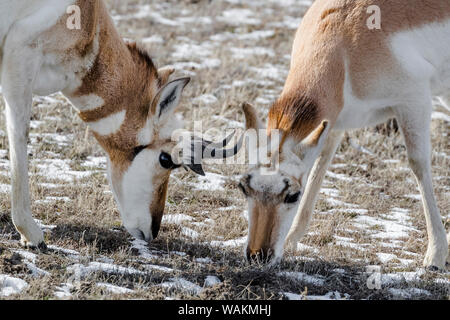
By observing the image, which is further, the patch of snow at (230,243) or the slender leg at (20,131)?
the patch of snow at (230,243)

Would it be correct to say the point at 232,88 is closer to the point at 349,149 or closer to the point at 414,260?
the point at 349,149

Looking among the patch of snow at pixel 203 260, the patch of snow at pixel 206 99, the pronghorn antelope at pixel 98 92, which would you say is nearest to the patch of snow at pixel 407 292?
the patch of snow at pixel 203 260

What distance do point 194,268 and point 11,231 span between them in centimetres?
156

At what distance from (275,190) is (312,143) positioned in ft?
1.50

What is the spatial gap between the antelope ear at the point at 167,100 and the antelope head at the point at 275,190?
0.53m

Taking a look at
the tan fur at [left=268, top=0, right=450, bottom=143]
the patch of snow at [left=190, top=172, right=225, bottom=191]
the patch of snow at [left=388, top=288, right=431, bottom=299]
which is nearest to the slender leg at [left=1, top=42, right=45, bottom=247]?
the tan fur at [left=268, top=0, right=450, bottom=143]

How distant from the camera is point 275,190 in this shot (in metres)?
5.02

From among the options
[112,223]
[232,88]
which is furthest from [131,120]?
[232,88]

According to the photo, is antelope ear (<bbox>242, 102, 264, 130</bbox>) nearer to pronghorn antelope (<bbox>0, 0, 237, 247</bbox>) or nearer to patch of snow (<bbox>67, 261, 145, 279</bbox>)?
pronghorn antelope (<bbox>0, 0, 237, 247</bbox>)

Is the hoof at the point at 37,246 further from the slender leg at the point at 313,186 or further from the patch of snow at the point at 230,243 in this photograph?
the slender leg at the point at 313,186

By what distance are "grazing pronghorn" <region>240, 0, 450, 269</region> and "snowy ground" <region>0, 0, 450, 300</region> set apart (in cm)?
38

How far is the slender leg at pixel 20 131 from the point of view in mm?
5105

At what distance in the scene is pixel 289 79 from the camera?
5.71 metres

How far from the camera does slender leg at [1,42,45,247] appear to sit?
511 cm
